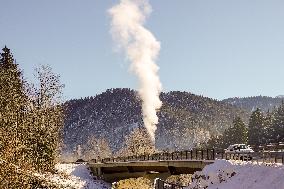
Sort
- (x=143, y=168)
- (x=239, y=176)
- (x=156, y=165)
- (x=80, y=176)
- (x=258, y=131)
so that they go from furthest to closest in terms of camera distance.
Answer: (x=258, y=131) < (x=80, y=176) < (x=143, y=168) < (x=156, y=165) < (x=239, y=176)

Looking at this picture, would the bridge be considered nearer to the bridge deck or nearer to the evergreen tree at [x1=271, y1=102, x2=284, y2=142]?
the bridge deck

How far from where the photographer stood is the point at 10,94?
130 ft

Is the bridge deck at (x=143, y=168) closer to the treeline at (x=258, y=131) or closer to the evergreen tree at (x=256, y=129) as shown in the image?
the treeline at (x=258, y=131)

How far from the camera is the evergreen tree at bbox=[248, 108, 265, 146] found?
330 ft

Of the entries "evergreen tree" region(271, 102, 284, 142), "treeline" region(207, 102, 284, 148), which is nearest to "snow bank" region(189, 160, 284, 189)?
"treeline" region(207, 102, 284, 148)

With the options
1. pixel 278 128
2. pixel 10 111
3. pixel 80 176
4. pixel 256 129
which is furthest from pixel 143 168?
pixel 256 129

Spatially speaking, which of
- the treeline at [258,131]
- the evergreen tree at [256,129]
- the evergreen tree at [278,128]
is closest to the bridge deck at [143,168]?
the treeline at [258,131]

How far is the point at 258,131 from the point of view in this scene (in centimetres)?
10288

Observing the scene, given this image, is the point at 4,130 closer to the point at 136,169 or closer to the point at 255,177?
the point at 255,177

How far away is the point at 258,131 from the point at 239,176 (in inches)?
2959

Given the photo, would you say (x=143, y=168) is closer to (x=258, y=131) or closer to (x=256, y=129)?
(x=258, y=131)

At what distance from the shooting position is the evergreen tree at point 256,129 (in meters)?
Result: 101

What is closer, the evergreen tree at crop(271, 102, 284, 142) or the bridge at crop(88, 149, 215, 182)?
the bridge at crop(88, 149, 215, 182)

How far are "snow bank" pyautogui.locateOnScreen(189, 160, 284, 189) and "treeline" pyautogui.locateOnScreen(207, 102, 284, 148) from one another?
2254 inches
